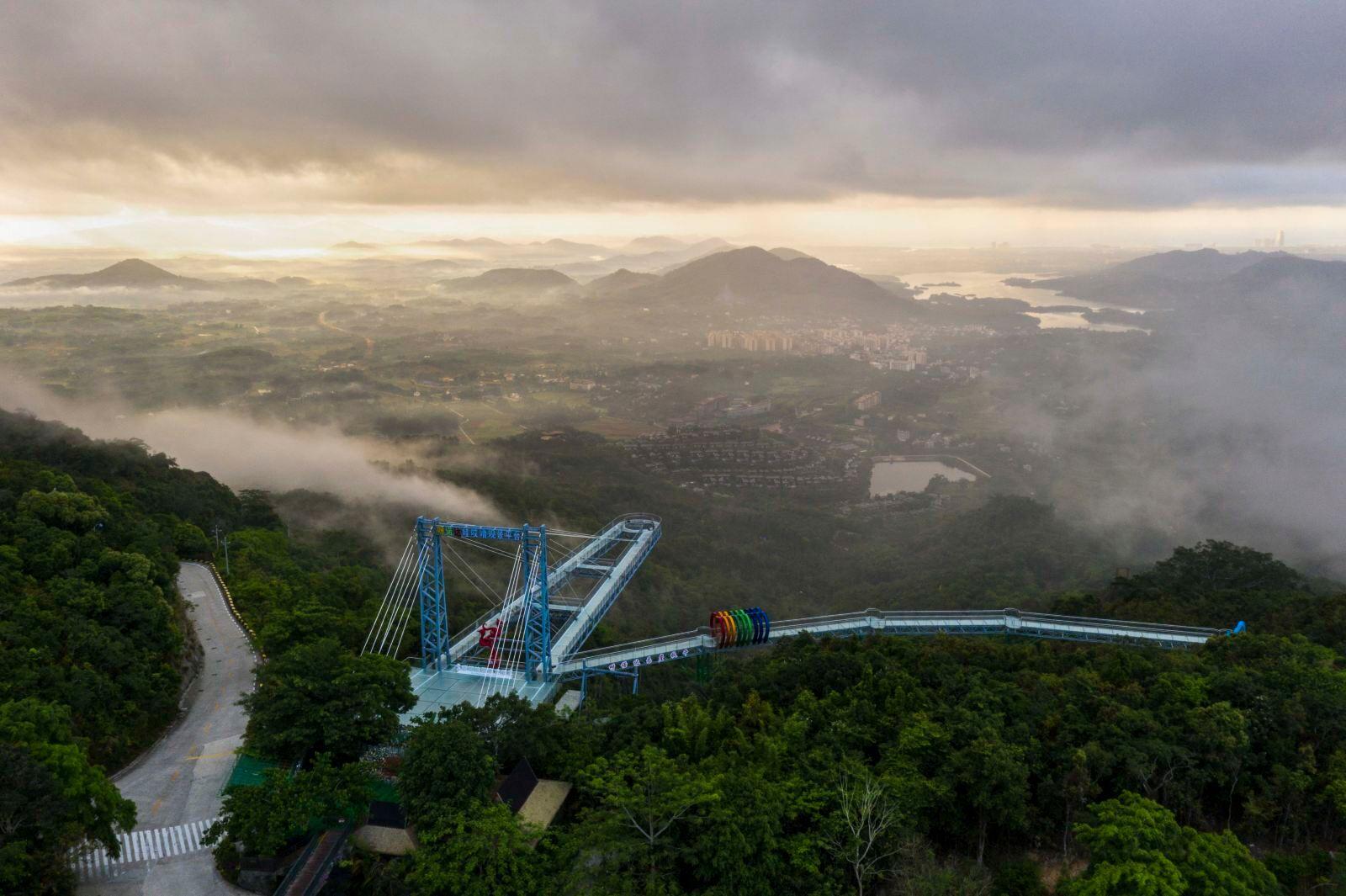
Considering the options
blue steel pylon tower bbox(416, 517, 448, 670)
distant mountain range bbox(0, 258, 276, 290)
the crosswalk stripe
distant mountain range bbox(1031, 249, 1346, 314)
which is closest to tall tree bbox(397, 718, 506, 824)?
the crosswalk stripe

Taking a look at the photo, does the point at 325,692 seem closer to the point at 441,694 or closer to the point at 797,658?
the point at 441,694

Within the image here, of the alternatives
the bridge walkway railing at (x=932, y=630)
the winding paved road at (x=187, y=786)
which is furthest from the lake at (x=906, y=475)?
the winding paved road at (x=187, y=786)

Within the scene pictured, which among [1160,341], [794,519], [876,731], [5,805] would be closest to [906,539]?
[794,519]

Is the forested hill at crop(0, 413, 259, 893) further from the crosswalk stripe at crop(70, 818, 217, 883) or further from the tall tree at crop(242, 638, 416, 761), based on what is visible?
the tall tree at crop(242, 638, 416, 761)

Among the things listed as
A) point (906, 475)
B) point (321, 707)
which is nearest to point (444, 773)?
point (321, 707)

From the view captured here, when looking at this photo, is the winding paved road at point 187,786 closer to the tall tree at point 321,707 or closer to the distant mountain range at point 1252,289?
the tall tree at point 321,707

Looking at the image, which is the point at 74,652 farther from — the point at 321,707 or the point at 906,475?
the point at 906,475

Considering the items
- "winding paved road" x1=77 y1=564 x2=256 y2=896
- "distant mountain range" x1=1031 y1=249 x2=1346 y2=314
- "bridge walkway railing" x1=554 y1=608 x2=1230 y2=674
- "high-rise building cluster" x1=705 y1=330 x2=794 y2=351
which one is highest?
"distant mountain range" x1=1031 y1=249 x2=1346 y2=314
